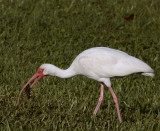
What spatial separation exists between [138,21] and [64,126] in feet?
18.7

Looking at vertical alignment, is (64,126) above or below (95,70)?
below

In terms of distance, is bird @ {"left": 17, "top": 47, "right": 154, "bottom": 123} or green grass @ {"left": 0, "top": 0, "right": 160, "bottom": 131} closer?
green grass @ {"left": 0, "top": 0, "right": 160, "bottom": 131}

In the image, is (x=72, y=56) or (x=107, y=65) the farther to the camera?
(x=72, y=56)

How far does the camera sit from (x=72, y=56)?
305 inches

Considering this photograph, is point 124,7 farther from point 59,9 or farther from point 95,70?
point 95,70

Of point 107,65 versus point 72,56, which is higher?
point 107,65

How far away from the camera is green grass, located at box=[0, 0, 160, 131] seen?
5.04 metres

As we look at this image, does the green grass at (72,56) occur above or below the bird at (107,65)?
below

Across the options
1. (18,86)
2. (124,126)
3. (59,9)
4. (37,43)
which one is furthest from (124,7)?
(124,126)

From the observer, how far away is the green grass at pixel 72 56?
16.5 feet

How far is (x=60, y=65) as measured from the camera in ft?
24.2

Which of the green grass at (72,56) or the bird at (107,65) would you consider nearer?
the green grass at (72,56)

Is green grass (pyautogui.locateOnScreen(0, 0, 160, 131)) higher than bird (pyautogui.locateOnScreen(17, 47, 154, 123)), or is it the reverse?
bird (pyautogui.locateOnScreen(17, 47, 154, 123))

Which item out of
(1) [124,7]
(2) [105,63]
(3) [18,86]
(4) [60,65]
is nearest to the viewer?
(2) [105,63]
